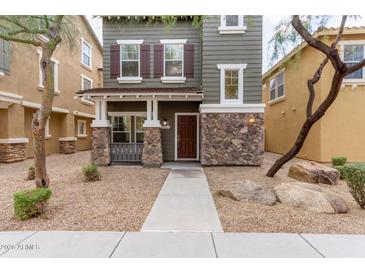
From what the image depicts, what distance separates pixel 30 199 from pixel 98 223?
1.38 meters

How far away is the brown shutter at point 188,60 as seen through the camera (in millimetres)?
11352

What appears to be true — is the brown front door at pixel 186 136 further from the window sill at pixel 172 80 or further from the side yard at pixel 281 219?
the side yard at pixel 281 219

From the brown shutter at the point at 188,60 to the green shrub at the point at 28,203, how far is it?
8.76 meters

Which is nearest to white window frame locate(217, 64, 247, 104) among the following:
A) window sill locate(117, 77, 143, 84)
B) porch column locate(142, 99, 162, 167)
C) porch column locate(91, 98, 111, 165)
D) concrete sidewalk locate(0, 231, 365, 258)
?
porch column locate(142, 99, 162, 167)

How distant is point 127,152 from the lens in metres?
10.4

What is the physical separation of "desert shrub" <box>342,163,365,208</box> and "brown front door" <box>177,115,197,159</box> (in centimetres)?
724

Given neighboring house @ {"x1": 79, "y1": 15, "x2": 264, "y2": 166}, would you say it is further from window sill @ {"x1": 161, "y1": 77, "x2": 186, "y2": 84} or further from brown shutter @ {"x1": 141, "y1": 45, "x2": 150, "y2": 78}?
brown shutter @ {"x1": 141, "y1": 45, "x2": 150, "y2": 78}

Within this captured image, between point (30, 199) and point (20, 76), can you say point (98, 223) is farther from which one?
point (20, 76)

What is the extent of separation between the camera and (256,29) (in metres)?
10.1

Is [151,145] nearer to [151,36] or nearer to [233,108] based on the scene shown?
[233,108]

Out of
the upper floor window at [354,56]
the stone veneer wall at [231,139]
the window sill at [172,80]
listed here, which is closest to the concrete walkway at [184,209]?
the stone veneer wall at [231,139]

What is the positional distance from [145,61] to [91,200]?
8046 mm

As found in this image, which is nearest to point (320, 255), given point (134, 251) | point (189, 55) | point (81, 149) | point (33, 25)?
point (134, 251)

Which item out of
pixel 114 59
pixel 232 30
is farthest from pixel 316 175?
pixel 114 59
